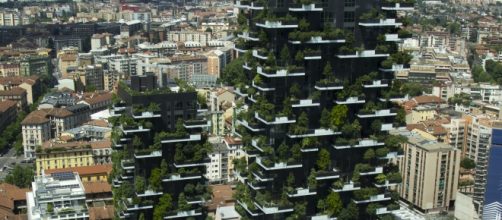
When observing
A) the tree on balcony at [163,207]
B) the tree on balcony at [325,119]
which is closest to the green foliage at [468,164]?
the tree on balcony at [163,207]

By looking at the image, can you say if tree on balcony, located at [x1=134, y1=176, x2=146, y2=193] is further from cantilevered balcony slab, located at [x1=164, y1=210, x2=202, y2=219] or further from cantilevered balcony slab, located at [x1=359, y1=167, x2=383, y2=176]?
cantilevered balcony slab, located at [x1=359, y1=167, x2=383, y2=176]

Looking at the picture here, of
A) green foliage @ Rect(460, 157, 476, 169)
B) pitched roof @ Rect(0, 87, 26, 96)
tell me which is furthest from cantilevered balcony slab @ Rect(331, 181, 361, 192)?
pitched roof @ Rect(0, 87, 26, 96)

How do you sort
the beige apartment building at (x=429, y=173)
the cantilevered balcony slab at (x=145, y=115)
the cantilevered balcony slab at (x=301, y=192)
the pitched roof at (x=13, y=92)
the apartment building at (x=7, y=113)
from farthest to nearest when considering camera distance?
the pitched roof at (x=13, y=92)
the apartment building at (x=7, y=113)
the beige apartment building at (x=429, y=173)
the cantilevered balcony slab at (x=145, y=115)
the cantilevered balcony slab at (x=301, y=192)

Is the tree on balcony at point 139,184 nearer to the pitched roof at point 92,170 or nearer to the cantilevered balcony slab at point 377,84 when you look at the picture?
the cantilevered balcony slab at point 377,84

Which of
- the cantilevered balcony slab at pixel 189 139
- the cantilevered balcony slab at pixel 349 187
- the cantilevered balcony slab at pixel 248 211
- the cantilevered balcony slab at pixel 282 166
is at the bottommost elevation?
the cantilevered balcony slab at pixel 248 211

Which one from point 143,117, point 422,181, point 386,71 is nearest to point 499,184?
point 422,181

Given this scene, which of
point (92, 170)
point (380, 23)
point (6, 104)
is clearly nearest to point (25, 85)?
point (6, 104)

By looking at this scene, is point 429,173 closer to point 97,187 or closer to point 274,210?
point 97,187
